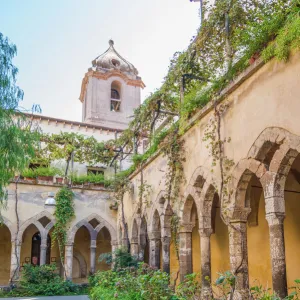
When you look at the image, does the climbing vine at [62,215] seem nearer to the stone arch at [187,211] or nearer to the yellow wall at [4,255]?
the yellow wall at [4,255]

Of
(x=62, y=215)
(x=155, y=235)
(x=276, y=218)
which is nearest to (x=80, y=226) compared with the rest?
(x=62, y=215)

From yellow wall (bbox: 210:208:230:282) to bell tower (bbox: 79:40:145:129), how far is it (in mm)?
11800

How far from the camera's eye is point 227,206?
6.71 metres

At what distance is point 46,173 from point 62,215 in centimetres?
188

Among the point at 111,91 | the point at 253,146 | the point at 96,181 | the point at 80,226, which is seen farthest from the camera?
the point at 111,91

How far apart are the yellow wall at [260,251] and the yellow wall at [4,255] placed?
11.3 m

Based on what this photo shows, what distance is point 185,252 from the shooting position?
339 inches

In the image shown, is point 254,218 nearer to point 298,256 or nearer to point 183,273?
point 298,256

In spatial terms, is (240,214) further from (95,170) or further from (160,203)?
(95,170)

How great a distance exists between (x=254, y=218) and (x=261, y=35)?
4693 mm

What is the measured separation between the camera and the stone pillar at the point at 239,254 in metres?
6.26

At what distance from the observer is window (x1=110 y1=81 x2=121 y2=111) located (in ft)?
74.8

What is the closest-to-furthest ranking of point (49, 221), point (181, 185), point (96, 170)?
point (181, 185), point (49, 221), point (96, 170)

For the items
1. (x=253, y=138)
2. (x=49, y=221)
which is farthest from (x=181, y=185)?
(x=49, y=221)
